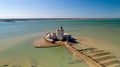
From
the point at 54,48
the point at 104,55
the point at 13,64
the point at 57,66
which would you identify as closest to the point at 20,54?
the point at 13,64

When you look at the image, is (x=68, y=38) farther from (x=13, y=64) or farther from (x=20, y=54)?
(x=13, y=64)

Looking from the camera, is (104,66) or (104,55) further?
(104,55)

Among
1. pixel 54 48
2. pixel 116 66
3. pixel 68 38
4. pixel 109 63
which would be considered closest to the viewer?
pixel 116 66

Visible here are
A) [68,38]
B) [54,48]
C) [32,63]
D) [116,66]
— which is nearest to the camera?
[116,66]

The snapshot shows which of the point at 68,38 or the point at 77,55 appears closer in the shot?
the point at 77,55

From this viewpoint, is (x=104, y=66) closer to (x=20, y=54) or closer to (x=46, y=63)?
(x=46, y=63)

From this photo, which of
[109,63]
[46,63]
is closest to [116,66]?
[109,63]

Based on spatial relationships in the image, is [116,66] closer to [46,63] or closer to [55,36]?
[46,63]

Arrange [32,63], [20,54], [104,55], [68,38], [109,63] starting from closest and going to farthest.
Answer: [109,63] → [32,63] → [104,55] → [20,54] → [68,38]

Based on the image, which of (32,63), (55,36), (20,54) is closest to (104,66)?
(32,63)

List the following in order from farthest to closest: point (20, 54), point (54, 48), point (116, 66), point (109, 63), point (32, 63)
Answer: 1. point (54, 48)
2. point (20, 54)
3. point (32, 63)
4. point (109, 63)
5. point (116, 66)
